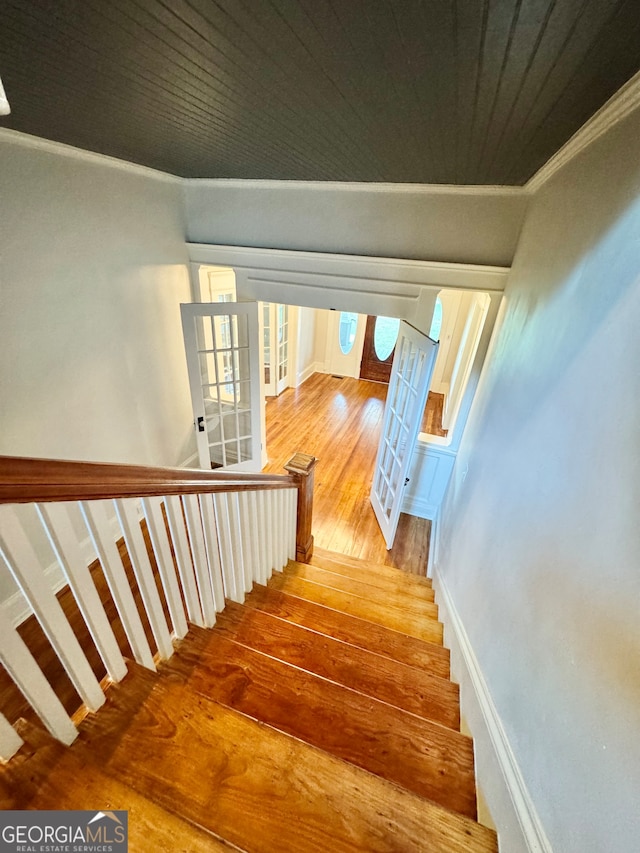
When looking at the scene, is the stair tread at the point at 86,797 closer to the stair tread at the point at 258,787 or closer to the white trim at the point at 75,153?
the stair tread at the point at 258,787

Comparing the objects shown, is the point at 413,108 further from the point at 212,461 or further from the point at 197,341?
the point at 212,461

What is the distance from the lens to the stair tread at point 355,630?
5.27ft

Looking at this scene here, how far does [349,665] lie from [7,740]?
1.13 metres

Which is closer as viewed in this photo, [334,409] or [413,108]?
[413,108]

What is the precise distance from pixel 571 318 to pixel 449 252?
151 cm

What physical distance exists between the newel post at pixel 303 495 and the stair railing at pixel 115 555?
0.23 metres

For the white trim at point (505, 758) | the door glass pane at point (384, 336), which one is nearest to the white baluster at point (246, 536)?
the white trim at point (505, 758)

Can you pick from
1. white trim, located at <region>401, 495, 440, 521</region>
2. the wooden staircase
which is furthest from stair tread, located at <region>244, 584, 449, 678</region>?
white trim, located at <region>401, 495, 440, 521</region>

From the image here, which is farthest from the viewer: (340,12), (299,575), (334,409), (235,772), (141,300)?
(334,409)

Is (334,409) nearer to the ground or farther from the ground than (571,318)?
nearer to the ground

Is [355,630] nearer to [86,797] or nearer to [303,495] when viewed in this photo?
[303,495]

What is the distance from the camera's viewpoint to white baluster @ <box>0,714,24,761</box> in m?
0.70

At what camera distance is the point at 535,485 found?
43.7 inches

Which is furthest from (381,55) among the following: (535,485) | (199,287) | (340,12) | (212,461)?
(212,461)
